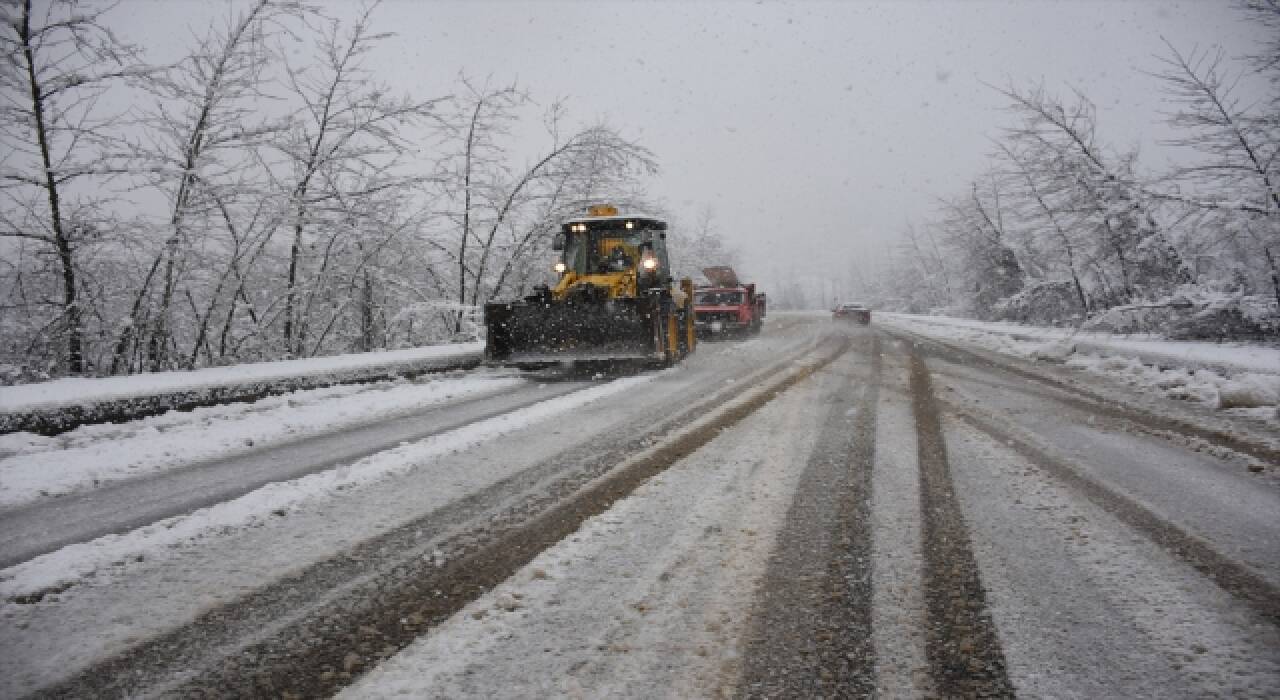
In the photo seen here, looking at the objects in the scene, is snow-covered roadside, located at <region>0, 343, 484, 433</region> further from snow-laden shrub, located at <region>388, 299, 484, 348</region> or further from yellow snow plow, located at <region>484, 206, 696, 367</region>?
snow-laden shrub, located at <region>388, 299, 484, 348</region>

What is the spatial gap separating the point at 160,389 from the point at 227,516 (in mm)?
3191

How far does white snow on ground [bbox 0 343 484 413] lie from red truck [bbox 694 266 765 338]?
10.0 m

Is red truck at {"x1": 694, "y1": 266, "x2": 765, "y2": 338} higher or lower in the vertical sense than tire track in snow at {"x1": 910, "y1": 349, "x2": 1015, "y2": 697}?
higher

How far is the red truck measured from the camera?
16.5 meters

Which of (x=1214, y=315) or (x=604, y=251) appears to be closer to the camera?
(x=1214, y=315)

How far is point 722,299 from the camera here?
1750cm

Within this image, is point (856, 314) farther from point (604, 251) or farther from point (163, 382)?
point (163, 382)

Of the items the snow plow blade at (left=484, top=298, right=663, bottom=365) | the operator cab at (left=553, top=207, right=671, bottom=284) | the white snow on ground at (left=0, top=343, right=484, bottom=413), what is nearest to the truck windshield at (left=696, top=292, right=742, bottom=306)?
the operator cab at (left=553, top=207, right=671, bottom=284)

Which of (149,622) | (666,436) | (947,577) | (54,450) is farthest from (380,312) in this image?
(947,577)

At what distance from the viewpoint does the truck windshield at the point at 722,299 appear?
57.0 feet

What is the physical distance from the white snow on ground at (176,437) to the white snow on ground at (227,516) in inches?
43.2

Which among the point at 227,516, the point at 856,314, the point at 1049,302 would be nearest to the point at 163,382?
the point at 227,516

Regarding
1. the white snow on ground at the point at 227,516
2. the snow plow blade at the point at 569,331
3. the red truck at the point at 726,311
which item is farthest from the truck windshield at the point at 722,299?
the white snow on ground at the point at 227,516

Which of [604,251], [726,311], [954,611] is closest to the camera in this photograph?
[954,611]
